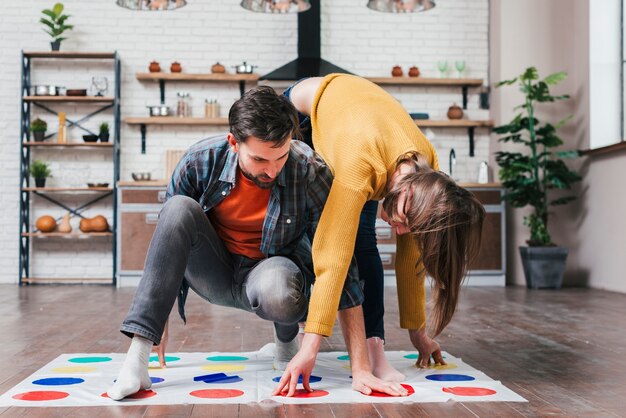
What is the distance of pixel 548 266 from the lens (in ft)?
17.7

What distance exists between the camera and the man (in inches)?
65.6

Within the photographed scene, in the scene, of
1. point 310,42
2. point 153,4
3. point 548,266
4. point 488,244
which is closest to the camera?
point 153,4

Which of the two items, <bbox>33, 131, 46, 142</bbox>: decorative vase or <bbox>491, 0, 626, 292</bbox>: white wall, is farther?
<bbox>33, 131, 46, 142</bbox>: decorative vase

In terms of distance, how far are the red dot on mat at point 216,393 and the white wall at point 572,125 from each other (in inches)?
152

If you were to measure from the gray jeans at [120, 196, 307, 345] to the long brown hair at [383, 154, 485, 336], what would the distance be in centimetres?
33

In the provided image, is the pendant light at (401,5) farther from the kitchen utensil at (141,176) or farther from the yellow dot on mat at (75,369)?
the yellow dot on mat at (75,369)

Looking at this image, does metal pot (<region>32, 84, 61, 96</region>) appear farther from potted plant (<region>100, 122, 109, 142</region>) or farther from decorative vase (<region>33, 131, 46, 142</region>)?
potted plant (<region>100, 122, 109, 142</region>)

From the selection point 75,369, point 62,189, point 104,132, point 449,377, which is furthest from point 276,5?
point 449,377

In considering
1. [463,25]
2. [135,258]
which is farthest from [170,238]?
[463,25]

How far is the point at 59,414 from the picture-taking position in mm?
1566

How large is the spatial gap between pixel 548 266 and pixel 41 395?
4.38 m

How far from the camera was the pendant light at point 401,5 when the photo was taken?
4.45m

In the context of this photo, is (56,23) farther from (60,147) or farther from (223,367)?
(223,367)

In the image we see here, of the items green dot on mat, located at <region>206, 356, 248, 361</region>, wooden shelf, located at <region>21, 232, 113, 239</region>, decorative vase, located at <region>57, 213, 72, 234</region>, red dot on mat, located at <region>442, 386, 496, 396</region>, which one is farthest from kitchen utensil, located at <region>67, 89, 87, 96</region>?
red dot on mat, located at <region>442, 386, 496, 396</region>
